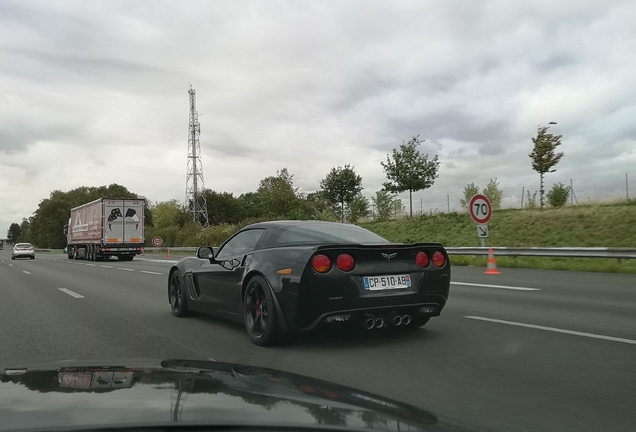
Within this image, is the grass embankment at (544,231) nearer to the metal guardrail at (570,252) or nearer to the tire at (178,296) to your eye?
the metal guardrail at (570,252)

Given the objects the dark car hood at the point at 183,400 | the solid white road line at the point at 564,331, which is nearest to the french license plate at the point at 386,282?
the solid white road line at the point at 564,331

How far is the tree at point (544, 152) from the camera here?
29750 millimetres

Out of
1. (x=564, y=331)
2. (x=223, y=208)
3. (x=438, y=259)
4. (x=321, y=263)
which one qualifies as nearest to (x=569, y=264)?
(x=564, y=331)

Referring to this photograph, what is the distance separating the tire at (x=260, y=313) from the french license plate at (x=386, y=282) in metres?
0.93

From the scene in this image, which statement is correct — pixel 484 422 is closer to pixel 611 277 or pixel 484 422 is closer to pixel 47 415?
pixel 47 415

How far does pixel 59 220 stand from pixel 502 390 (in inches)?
5388

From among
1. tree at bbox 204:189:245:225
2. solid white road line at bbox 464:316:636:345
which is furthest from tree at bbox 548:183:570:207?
tree at bbox 204:189:245:225

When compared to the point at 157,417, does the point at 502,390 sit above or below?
below

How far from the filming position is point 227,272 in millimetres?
6672

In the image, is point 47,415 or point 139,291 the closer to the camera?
point 47,415

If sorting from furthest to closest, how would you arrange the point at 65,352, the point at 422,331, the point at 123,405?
the point at 422,331, the point at 65,352, the point at 123,405

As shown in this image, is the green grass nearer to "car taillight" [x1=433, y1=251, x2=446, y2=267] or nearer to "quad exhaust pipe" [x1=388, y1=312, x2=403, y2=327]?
"car taillight" [x1=433, y1=251, x2=446, y2=267]

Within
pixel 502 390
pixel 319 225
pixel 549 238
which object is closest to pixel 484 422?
pixel 502 390

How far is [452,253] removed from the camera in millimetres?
20328
